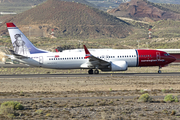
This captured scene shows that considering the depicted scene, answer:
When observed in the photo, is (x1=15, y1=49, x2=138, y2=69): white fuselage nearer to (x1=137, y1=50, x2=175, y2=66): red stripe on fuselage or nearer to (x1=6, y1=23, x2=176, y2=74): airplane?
(x1=6, y1=23, x2=176, y2=74): airplane

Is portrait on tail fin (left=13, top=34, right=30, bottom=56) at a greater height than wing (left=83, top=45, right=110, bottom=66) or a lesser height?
greater

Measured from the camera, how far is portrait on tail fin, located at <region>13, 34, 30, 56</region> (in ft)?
147

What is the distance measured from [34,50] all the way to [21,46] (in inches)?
83.5

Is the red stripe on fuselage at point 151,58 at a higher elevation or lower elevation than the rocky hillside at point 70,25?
lower

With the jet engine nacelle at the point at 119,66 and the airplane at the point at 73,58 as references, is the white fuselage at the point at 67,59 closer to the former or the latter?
the airplane at the point at 73,58

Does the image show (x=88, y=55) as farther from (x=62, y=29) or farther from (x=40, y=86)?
(x=62, y=29)

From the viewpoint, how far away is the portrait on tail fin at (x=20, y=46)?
44944 millimetres

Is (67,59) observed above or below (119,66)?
above

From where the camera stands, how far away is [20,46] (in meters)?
45.0

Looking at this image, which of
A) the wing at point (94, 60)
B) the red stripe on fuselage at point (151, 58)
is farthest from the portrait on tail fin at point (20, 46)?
the red stripe on fuselage at point (151, 58)

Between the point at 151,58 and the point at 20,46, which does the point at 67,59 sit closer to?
the point at 20,46

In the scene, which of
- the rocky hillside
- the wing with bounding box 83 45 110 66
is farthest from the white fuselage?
the rocky hillside

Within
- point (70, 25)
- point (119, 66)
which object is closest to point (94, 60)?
point (119, 66)

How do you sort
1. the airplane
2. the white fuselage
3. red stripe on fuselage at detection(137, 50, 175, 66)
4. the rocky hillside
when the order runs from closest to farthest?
the airplane, the white fuselage, red stripe on fuselage at detection(137, 50, 175, 66), the rocky hillside
